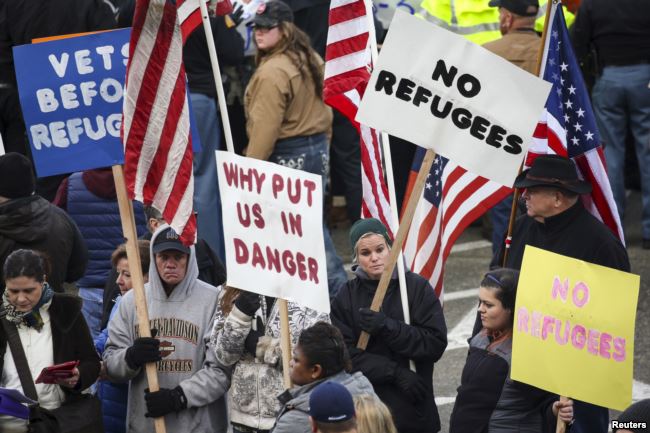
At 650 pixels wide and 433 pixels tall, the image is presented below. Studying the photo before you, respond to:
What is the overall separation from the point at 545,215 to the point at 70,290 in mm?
5120

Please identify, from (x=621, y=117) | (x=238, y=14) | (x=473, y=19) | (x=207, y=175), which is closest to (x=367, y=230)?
(x=207, y=175)

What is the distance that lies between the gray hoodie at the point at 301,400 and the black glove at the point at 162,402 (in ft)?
3.71

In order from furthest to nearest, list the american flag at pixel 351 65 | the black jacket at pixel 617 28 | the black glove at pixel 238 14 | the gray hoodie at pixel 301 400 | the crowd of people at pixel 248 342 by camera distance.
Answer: the black glove at pixel 238 14 < the black jacket at pixel 617 28 < the american flag at pixel 351 65 < the crowd of people at pixel 248 342 < the gray hoodie at pixel 301 400

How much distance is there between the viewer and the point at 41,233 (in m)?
9.30

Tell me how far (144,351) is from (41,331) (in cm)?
55

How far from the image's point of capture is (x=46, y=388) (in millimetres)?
7996

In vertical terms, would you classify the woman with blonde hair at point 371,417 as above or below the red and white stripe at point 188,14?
below

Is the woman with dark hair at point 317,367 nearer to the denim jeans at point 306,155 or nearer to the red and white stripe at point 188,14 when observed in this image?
the red and white stripe at point 188,14

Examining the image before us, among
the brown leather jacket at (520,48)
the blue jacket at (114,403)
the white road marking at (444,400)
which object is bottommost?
the white road marking at (444,400)

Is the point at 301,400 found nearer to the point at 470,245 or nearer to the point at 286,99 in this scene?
the point at 286,99

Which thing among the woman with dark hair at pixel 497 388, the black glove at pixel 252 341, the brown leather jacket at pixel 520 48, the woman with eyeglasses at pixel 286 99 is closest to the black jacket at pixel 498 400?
the woman with dark hair at pixel 497 388

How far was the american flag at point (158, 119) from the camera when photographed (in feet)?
27.2

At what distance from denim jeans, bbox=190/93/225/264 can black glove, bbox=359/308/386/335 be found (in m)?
4.49

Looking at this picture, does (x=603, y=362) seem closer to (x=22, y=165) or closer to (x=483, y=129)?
(x=483, y=129)
